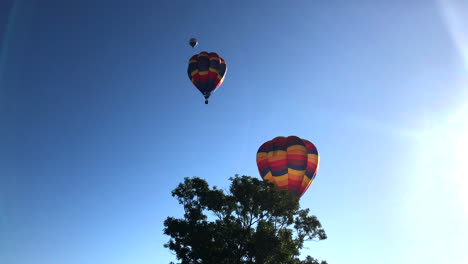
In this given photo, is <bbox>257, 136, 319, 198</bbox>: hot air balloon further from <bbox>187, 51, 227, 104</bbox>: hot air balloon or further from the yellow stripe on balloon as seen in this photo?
<bbox>187, 51, 227, 104</bbox>: hot air balloon

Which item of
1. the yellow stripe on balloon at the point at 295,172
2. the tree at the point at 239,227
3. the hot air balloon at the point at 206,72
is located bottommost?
the tree at the point at 239,227

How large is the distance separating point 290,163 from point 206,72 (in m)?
17.0

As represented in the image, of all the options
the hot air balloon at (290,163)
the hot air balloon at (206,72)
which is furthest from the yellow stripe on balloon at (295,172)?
the hot air balloon at (206,72)

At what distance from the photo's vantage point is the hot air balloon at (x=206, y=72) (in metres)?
43.9

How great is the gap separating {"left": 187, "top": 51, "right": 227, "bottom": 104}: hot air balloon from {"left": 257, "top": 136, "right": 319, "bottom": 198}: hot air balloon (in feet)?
38.4

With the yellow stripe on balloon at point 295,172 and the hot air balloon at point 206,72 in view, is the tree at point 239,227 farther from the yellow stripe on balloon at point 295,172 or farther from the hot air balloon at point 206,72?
the hot air balloon at point 206,72

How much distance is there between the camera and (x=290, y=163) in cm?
3575

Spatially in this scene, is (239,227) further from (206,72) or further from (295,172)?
(206,72)

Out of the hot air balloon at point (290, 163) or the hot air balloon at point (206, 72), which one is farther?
the hot air balloon at point (206, 72)

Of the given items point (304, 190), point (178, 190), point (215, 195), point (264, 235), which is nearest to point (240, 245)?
point (264, 235)

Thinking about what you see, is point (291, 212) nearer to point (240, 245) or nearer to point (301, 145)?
point (240, 245)

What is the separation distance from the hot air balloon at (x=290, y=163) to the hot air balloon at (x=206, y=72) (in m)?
11.7

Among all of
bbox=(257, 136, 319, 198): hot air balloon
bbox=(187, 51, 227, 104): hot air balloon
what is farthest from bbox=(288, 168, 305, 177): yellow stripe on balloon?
bbox=(187, 51, 227, 104): hot air balloon

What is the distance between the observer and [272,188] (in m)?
28.5
